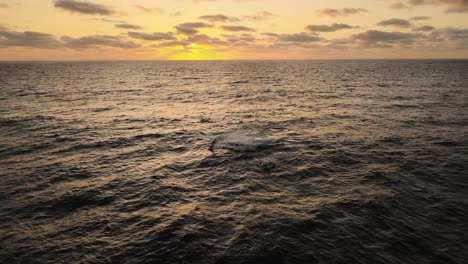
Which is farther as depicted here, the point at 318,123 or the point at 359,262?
the point at 318,123

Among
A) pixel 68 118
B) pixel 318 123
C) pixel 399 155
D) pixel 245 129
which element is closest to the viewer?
pixel 399 155

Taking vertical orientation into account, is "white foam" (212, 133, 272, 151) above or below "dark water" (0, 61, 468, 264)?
above

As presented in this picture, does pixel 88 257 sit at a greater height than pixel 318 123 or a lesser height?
lesser

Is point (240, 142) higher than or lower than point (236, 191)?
higher

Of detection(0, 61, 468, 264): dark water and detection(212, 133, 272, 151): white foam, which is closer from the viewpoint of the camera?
detection(0, 61, 468, 264): dark water

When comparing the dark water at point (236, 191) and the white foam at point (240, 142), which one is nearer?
the dark water at point (236, 191)

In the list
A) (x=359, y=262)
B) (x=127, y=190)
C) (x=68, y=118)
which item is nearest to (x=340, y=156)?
(x=359, y=262)

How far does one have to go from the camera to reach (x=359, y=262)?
407 inches

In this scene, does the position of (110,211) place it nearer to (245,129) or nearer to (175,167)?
(175,167)

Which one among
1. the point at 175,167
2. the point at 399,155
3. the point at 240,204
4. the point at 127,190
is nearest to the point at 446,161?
the point at 399,155

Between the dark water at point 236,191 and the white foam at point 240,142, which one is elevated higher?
the white foam at point 240,142

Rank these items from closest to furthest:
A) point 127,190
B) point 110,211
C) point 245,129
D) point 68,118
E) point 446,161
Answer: point 110,211
point 127,190
point 446,161
point 245,129
point 68,118

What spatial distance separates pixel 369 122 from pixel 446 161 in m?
12.5

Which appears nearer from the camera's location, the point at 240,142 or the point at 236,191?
the point at 236,191
